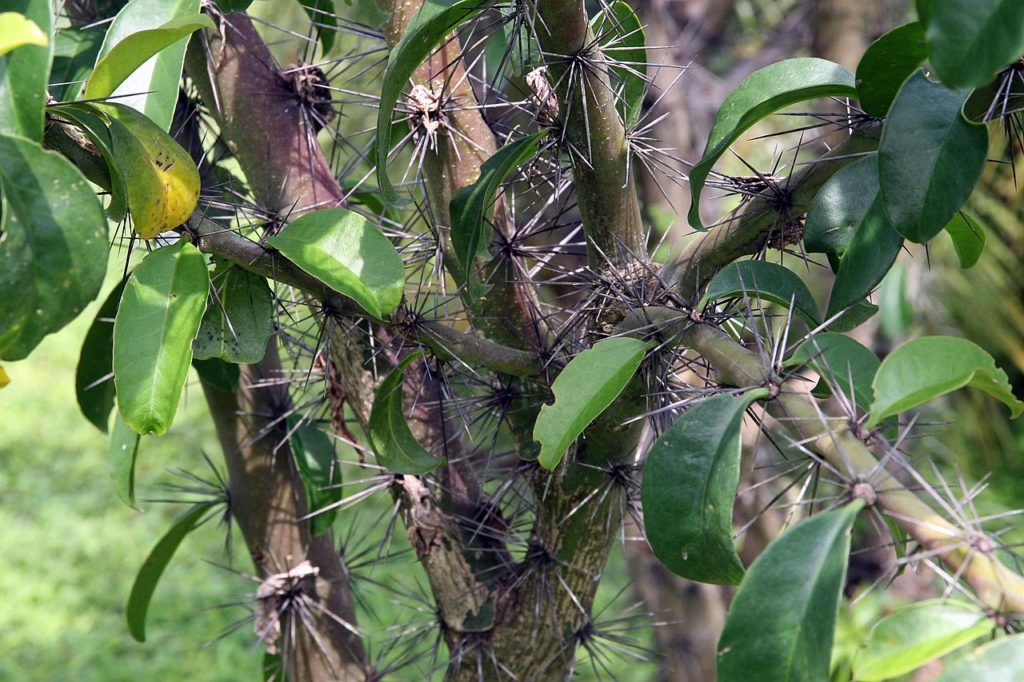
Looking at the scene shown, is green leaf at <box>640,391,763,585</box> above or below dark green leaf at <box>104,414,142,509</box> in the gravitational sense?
above

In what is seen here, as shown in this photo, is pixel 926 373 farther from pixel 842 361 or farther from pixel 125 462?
pixel 125 462

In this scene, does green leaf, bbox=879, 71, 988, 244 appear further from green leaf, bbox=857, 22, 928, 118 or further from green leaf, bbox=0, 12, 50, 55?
green leaf, bbox=0, 12, 50, 55

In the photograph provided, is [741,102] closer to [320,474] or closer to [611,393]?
[611,393]

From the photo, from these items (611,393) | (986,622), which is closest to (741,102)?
(611,393)

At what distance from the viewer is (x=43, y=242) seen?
14.2 inches

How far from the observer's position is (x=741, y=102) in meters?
0.47

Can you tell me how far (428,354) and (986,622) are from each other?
362mm

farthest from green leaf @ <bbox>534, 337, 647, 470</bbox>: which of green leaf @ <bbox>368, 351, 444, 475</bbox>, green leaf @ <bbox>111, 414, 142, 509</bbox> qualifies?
green leaf @ <bbox>111, 414, 142, 509</bbox>

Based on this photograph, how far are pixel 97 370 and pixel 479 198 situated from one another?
1.27 feet

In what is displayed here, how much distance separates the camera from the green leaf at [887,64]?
1.37 feet

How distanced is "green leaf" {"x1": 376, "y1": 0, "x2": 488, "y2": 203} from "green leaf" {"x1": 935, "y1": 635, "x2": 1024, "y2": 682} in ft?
1.07

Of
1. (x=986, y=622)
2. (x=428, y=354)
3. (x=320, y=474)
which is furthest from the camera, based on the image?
(x=320, y=474)

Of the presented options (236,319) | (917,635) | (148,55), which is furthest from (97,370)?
(917,635)

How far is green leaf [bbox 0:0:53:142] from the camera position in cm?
36
